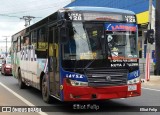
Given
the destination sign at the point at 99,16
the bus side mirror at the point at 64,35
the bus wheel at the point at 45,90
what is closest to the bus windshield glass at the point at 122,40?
the destination sign at the point at 99,16

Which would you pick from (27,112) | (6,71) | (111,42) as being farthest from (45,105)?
(6,71)

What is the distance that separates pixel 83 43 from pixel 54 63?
1377 mm

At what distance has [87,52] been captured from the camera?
11062 mm

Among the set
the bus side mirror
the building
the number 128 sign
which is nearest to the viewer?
the bus side mirror

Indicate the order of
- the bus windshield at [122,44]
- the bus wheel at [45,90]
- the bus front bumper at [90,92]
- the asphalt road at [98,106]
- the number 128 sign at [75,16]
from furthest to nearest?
the bus wheel at [45,90] → the asphalt road at [98,106] → the bus windshield at [122,44] → the number 128 sign at [75,16] → the bus front bumper at [90,92]

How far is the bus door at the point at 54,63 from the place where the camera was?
11.6m

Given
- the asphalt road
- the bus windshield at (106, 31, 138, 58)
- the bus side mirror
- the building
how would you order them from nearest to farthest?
the bus side mirror, the bus windshield at (106, 31, 138, 58), the asphalt road, the building

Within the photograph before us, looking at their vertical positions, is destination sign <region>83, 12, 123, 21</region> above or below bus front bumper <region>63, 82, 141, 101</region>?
above

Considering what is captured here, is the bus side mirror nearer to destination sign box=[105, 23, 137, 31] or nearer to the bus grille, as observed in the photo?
the bus grille

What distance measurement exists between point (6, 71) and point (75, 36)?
2562 cm

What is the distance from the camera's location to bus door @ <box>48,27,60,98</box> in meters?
11.6

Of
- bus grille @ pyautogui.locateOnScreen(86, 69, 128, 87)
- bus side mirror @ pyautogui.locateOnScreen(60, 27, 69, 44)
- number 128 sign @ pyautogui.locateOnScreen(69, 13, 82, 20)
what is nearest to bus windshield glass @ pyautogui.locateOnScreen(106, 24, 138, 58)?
bus grille @ pyautogui.locateOnScreen(86, 69, 128, 87)

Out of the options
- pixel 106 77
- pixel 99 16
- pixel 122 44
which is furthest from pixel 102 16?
pixel 106 77

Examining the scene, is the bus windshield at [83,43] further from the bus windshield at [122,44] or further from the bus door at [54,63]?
the bus door at [54,63]
